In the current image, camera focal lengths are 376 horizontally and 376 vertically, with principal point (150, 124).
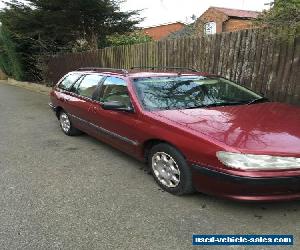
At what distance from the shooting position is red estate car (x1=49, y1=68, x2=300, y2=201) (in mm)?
3416

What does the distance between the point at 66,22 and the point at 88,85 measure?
11915 mm

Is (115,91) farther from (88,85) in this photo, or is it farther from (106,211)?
(106,211)

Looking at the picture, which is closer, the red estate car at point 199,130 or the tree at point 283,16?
the red estate car at point 199,130

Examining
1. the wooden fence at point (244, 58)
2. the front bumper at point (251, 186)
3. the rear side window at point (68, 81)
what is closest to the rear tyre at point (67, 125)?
the rear side window at point (68, 81)

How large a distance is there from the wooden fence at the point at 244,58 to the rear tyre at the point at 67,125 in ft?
11.0

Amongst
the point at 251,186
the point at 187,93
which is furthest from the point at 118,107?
the point at 251,186

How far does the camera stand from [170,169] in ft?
13.8

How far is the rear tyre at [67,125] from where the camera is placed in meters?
7.21

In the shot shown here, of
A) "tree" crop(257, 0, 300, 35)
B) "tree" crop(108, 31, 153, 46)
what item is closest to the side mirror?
"tree" crop(257, 0, 300, 35)

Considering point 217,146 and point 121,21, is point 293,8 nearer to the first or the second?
point 217,146

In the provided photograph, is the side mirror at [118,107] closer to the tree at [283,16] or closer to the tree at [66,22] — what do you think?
the tree at [283,16]

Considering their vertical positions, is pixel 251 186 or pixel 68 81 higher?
pixel 68 81

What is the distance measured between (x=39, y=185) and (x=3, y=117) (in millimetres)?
6145

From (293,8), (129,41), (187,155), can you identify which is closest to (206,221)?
(187,155)
